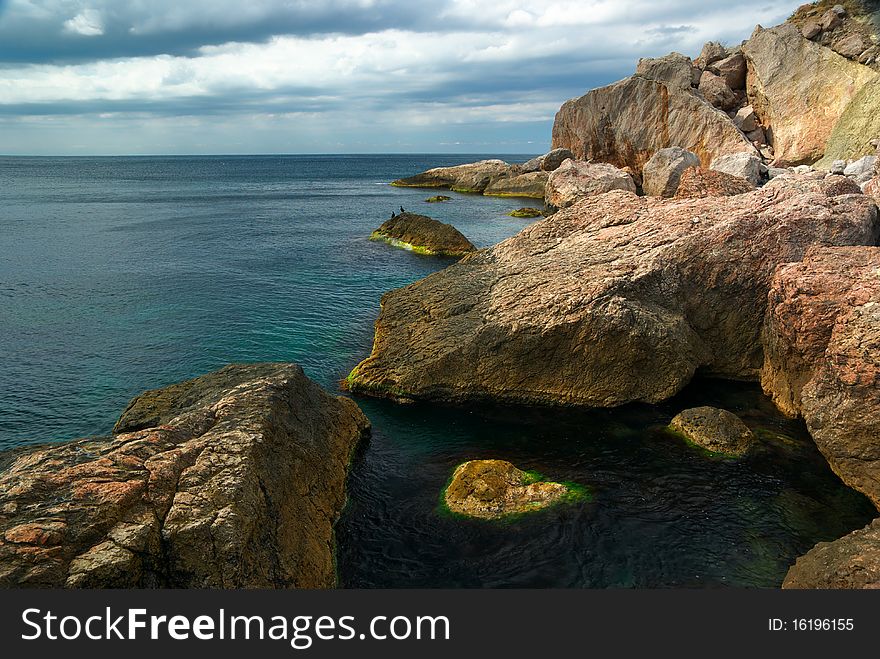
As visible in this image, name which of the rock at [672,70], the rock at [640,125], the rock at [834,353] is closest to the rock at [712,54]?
the rock at [672,70]

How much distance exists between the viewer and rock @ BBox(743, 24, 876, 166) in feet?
198

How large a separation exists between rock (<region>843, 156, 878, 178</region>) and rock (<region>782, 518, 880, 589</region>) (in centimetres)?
4403

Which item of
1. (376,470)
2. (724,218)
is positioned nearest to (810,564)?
(376,470)

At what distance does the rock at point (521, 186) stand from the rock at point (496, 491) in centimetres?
9230

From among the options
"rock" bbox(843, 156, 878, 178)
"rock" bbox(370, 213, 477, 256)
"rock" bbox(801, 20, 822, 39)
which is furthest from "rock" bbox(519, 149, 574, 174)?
"rock" bbox(843, 156, 878, 178)

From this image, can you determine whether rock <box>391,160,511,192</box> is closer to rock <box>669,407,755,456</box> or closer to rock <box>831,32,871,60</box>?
rock <box>831,32,871,60</box>

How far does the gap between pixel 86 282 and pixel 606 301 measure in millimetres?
40564

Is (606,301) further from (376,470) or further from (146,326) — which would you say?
(146,326)

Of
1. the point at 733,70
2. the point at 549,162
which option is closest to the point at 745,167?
the point at 733,70

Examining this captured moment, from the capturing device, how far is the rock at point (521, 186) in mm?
106250

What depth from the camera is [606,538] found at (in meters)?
15.6

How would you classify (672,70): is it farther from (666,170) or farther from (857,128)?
(857,128)

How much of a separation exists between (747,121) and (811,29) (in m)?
→ 11.1

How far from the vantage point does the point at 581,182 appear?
78438 millimetres
